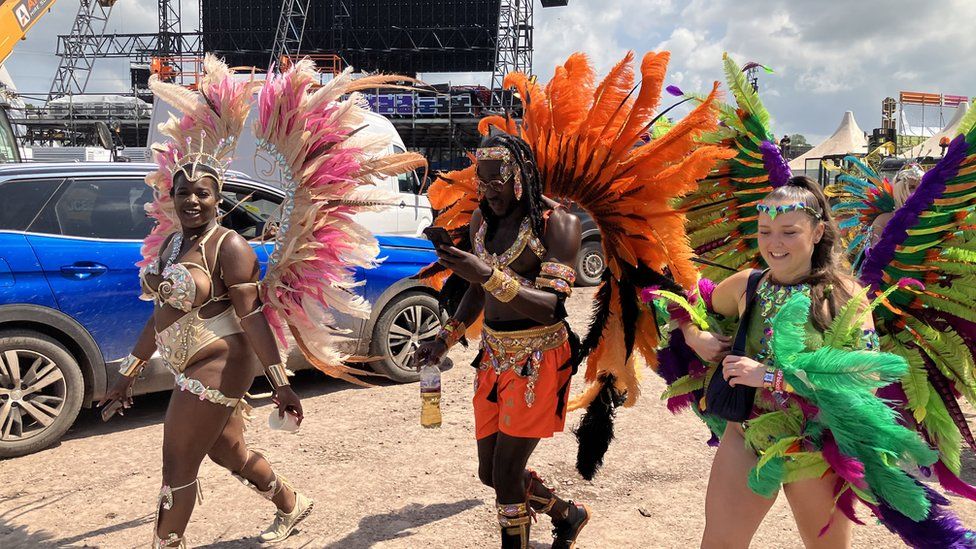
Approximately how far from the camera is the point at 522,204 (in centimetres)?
296

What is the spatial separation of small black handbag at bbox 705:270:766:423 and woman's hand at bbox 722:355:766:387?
0.30 feet

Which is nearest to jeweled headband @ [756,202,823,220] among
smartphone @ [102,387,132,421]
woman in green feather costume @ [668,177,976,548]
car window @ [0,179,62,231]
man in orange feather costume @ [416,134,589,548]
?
woman in green feather costume @ [668,177,976,548]

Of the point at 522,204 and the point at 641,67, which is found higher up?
the point at 641,67

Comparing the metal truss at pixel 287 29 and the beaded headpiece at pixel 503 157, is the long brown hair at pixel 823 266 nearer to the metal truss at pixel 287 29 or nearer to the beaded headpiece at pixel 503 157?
the beaded headpiece at pixel 503 157

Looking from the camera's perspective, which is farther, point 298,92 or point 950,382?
point 298,92

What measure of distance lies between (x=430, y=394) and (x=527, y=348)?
55cm

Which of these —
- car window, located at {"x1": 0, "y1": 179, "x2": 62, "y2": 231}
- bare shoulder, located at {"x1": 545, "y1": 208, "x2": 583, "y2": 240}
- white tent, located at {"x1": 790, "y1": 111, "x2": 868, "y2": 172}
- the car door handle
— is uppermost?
white tent, located at {"x1": 790, "y1": 111, "x2": 868, "y2": 172}

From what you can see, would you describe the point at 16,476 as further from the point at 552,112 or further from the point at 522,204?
the point at 552,112

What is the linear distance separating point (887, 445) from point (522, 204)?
5.37 feet

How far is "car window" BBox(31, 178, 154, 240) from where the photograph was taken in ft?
15.1

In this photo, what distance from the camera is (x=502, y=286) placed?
103 inches

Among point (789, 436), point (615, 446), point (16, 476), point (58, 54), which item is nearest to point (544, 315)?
point (789, 436)

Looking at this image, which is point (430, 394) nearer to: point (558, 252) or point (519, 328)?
point (519, 328)

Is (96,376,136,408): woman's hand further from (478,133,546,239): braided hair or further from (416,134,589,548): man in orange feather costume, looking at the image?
(478,133,546,239): braided hair
